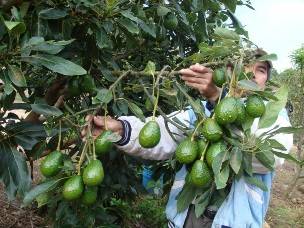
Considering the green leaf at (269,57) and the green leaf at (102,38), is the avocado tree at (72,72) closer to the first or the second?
the green leaf at (102,38)

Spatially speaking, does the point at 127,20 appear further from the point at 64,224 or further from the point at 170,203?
the point at 64,224

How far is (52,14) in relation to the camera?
5.62ft

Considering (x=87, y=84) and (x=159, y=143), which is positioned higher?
(x=87, y=84)

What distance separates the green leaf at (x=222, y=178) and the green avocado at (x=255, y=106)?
172 millimetres

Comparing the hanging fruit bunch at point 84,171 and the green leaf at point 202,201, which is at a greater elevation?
the hanging fruit bunch at point 84,171

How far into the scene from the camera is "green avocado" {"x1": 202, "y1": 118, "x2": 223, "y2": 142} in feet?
4.63

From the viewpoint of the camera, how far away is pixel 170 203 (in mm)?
2113

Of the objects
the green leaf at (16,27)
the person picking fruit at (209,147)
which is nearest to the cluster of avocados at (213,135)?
the person picking fruit at (209,147)

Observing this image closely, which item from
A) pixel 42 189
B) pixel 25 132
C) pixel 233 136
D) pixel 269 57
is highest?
pixel 269 57

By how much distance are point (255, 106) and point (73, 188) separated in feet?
1.94

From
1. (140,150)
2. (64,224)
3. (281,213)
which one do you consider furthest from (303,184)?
(140,150)

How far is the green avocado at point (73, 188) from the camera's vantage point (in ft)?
4.61

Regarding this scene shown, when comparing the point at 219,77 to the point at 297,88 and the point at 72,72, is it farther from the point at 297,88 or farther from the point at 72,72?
the point at 297,88

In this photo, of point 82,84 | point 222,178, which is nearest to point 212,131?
point 222,178
